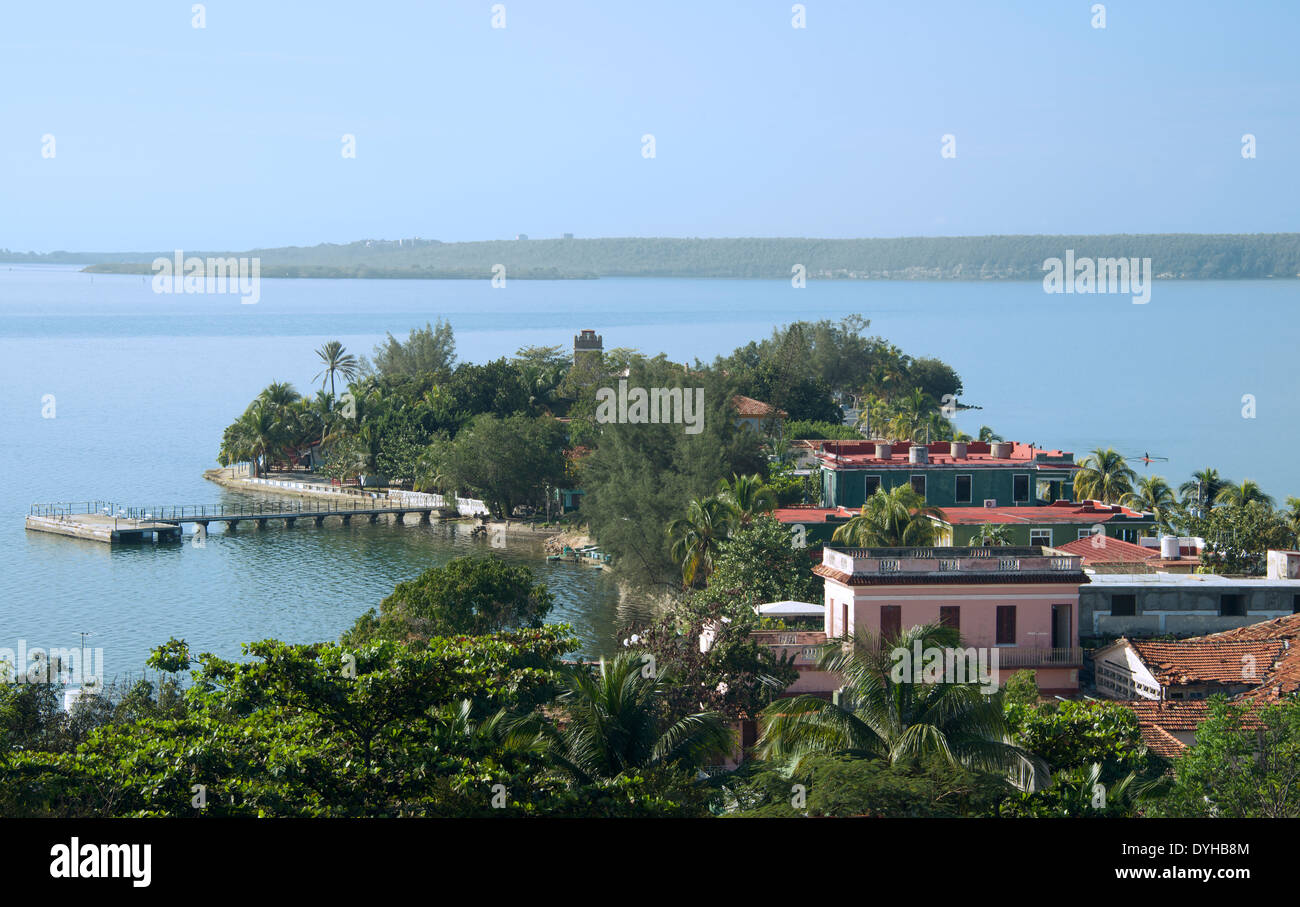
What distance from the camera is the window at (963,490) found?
52469 millimetres

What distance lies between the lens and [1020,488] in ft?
174

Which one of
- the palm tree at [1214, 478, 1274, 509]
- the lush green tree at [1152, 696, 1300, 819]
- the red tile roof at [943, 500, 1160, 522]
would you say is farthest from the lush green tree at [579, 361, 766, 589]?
the lush green tree at [1152, 696, 1300, 819]

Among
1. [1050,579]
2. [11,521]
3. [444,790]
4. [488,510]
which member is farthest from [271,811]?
[11,521]

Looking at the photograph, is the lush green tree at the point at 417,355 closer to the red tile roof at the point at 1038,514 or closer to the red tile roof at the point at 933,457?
the red tile roof at the point at 933,457

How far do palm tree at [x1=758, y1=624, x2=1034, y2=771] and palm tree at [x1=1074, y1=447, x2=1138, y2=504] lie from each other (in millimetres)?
46472

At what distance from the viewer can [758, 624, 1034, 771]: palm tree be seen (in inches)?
712

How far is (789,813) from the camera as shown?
1684 cm

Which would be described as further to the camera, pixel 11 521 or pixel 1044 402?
pixel 1044 402

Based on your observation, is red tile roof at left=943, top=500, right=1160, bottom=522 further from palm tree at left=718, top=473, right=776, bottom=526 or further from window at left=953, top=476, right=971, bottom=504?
palm tree at left=718, top=473, right=776, bottom=526

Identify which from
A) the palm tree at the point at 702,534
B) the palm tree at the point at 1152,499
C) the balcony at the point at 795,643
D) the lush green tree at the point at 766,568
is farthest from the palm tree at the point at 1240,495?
the balcony at the point at 795,643

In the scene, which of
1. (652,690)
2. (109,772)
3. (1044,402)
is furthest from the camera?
(1044,402)
